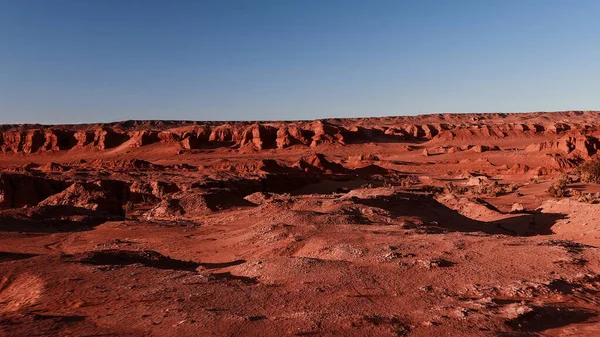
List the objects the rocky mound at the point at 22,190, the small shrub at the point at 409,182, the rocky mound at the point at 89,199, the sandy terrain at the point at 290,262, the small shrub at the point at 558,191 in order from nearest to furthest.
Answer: the sandy terrain at the point at 290,262
the rocky mound at the point at 89,199
the small shrub at the point at 558,191
the rocky mound at the point at 22,190
the small shrub at the point at 409,182

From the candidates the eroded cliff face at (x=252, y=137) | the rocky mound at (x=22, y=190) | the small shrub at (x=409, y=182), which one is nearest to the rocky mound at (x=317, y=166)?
the small shrub at (x=409, y=182)

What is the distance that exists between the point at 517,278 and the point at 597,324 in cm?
179

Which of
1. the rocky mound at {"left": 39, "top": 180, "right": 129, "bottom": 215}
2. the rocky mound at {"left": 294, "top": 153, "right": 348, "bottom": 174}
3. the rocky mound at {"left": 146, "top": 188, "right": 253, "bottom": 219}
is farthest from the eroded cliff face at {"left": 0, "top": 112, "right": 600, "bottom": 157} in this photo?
the rocky mound at {"left": 146, "top": 188, "right": 253, "bottom": 219}

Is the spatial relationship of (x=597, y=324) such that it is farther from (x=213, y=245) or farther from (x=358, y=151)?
A: (x=358, y=151)

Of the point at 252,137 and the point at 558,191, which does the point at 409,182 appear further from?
the point at 252,137

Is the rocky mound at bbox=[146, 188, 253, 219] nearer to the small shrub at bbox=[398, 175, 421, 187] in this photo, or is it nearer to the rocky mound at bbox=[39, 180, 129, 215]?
the rocky mound at bbox=[39, 180, 129, 215]

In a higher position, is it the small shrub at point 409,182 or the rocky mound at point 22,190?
the rocky mound at point 22,190

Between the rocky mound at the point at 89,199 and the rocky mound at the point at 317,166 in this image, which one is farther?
the rocky mound at the point at 317,166

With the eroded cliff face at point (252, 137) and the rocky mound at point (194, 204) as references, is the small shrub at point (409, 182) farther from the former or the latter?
the eroded cliff face at point (252, 137)

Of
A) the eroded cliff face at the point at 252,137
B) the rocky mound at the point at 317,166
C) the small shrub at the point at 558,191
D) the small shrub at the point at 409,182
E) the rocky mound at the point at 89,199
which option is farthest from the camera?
the eroded cliff face at the point at 252,137

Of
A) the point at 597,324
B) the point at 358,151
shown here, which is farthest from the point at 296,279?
the point at 358,151

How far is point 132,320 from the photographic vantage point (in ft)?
20.0

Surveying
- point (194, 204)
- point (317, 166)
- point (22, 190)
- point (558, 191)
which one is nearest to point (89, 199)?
point (22, 190)

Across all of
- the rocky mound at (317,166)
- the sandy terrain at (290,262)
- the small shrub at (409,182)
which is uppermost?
the sandy terrain at (290,262)
